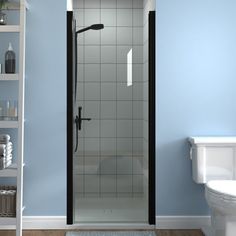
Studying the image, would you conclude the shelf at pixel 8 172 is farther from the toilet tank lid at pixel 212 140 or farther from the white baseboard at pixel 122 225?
the toilet tank lid at pixel 212 140

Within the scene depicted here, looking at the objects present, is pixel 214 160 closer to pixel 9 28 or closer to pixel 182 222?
pixel 182 222

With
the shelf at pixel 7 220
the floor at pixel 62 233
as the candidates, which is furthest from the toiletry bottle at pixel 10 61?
the floor at pixel 62 233

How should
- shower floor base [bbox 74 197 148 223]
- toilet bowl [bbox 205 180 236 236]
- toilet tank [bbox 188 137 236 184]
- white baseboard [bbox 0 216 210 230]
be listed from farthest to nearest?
shower floor base [bbox 74 197 148 223] < white baseboard [bbox 0 216 210 230] < toilet tank [bbox 188 137 236 184] < toilet bowl [bbox 205 180 236 236]

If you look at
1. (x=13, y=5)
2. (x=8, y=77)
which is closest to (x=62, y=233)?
(x=8, y=77)

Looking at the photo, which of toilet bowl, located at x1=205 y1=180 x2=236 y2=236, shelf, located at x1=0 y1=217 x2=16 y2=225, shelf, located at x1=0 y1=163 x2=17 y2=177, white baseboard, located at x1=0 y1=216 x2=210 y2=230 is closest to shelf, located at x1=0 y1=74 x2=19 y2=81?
shelf, located at x1=0 y1=163 x2=17 y2=177

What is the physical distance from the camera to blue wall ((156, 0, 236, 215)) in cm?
326

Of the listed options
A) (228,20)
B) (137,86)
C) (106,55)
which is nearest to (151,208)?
(137,86)

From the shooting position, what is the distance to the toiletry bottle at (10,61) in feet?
10.2

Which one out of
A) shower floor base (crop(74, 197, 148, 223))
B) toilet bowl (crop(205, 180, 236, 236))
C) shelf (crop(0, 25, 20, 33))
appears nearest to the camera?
toilet bowl (crop(205, 180, 236, 236))

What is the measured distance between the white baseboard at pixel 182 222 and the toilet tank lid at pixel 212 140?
2.23 feet

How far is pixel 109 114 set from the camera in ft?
11.1

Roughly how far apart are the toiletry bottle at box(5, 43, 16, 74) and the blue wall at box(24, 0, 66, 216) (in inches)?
5.9

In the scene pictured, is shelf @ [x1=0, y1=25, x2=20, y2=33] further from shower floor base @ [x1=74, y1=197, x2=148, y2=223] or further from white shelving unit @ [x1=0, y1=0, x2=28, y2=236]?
shower floor base @ [x1=74, y1=197, x2=148, y2=223]

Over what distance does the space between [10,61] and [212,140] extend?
1.75m
